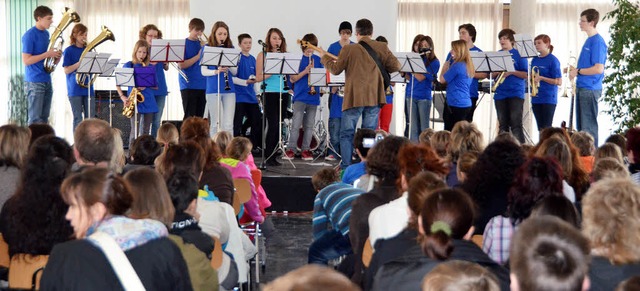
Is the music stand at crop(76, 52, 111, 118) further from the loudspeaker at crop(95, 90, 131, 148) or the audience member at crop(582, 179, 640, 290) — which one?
the audience member at crop(582, 179, 640, 290)

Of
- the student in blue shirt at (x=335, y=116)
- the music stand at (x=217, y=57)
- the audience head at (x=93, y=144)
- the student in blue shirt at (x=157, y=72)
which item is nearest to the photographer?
the audience head at (x=93, y=144)

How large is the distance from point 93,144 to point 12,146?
55 centimetres

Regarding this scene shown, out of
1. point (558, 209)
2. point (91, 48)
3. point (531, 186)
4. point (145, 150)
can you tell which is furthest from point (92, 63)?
point (558, 209)

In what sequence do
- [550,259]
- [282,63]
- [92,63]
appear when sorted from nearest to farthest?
1. [550,259]
2. [282,63]
3. [92,63]

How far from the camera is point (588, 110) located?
33.7ft

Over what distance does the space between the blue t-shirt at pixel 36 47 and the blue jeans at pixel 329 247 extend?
571 centimetres

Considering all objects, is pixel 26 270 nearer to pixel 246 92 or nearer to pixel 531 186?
pixel 531 186

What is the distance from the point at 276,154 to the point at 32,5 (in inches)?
214

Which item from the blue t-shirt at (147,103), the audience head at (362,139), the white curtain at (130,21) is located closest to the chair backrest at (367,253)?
the audience head at (362,139)

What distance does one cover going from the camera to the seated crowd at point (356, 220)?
2328mm

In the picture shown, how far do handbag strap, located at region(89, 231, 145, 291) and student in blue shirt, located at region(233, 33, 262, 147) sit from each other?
767 centimetres

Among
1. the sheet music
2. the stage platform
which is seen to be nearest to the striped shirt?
the stage platform

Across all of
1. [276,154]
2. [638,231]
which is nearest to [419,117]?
[276,154]

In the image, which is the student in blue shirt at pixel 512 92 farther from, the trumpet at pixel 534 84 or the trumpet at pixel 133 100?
the trumpet at pixel 133 100
